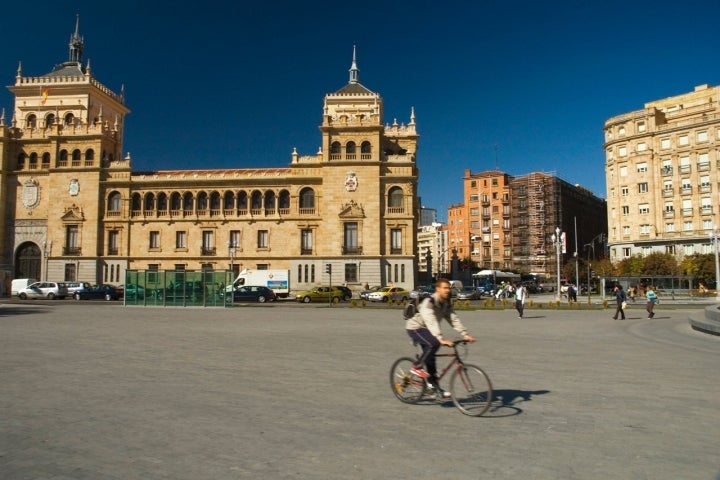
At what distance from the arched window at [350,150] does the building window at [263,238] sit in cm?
1106

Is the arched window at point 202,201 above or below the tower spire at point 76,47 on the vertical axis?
below

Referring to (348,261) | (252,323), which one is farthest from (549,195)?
(252,323)

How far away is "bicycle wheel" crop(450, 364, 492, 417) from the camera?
23.4 feet

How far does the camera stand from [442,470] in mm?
5094

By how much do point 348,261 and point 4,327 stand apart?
3335cm

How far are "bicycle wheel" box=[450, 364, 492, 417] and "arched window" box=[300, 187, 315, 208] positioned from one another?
46417 millimetres

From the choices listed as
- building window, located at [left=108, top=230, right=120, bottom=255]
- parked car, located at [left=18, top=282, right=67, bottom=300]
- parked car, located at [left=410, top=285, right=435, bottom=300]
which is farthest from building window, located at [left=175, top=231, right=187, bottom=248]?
parked car, located at [left=410, top=285, right=435, bottom=300]

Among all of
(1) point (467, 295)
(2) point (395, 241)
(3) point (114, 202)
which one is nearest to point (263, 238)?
(2) point (395, 241)

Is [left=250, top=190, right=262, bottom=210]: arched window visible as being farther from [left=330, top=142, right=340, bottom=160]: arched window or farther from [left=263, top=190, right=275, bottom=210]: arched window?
[left=330, top=142, right=340, bottom=160]: arched window

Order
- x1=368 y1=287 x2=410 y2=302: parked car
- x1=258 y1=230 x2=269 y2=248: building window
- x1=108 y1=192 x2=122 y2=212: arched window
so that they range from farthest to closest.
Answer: x1=108 y1=192 x2=122 y2=212: arched window < x1=258 y1=230 x2=269 y2=248: building window < x1=368 y1=287 x2=410 y2=302: parked car

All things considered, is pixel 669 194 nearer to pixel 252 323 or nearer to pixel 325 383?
pixel 252 323

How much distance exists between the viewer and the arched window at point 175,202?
182 ft

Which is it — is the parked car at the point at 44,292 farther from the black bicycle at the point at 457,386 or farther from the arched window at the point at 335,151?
the black bicycle at the point at 457,386

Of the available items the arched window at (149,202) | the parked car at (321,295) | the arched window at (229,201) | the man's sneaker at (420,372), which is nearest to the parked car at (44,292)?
the arched window at (149,202)
